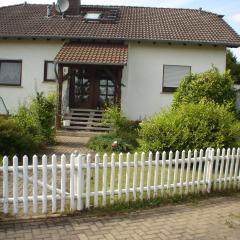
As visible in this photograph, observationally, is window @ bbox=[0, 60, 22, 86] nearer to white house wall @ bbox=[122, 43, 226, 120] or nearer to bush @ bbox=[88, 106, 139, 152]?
white house wall @ bbox=[122, 43, 226, 120]

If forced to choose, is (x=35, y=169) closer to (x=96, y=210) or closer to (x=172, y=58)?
(x=96, y=210)

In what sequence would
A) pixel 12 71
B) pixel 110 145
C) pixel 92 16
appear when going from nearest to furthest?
pixel 110 145 < pixel 12 71 < pixel 92 16

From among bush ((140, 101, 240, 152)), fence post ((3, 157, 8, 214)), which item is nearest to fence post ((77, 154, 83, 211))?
fence post ((3, 157, 8, 214))

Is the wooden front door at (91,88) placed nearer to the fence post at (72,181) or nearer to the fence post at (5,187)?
the fence post at (72,181)

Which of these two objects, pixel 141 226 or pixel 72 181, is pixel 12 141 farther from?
pixel 141 226

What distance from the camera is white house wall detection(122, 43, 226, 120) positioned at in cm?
1856

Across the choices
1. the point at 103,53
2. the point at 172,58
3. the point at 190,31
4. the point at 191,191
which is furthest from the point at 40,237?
the point at 190,31

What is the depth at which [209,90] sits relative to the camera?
491 inches

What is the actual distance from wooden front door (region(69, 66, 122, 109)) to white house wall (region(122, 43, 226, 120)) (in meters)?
0.87

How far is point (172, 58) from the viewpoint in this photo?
61.1ft

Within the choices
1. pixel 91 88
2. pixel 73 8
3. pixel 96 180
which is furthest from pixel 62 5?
pixel 96 180

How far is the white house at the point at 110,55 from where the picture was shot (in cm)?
1831

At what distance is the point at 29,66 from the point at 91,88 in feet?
10.6

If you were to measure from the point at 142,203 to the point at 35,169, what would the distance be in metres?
2.05
